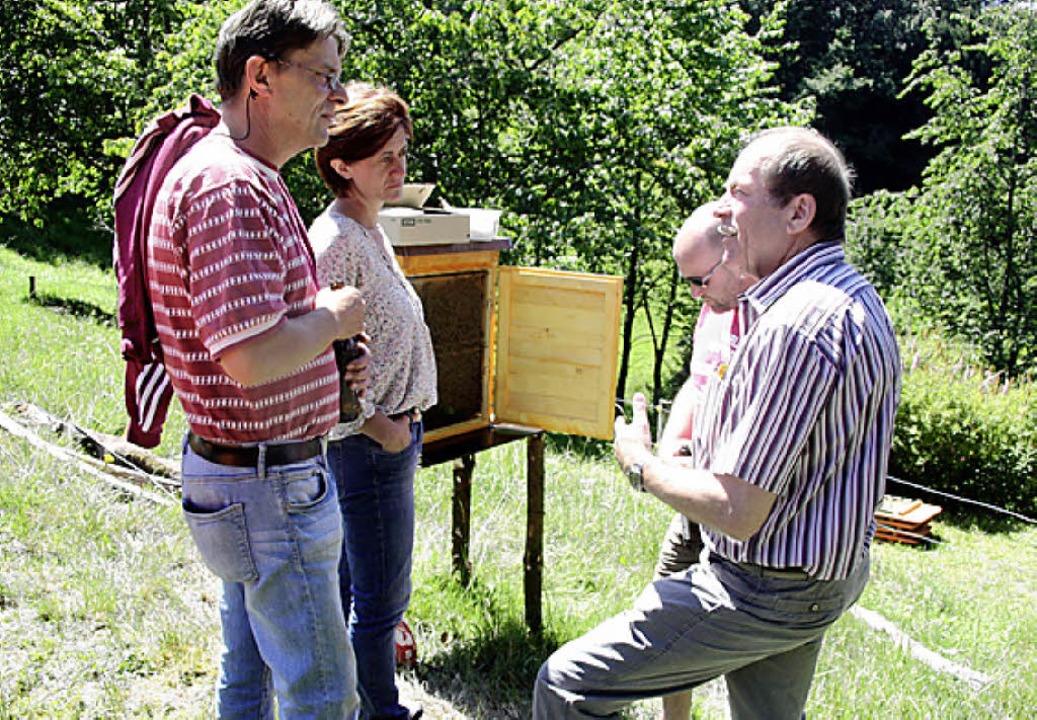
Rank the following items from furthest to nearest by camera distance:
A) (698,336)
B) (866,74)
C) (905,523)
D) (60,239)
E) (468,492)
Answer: (866,74), (60,239), (905,523), (468,492), (698,336)

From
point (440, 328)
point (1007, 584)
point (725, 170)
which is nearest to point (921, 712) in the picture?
point (440, 328)

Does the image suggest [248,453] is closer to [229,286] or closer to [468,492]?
[229,286]

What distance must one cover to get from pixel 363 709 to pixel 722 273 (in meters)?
1.87

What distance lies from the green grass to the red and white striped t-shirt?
162 cm

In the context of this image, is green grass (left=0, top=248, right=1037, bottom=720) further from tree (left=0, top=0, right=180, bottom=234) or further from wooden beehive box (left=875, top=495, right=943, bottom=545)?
tree (left=0, top=0, right=180, bottom=234)

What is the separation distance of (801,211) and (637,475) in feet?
2.53

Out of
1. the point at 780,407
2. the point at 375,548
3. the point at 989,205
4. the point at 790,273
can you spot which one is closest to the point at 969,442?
the point at 989,205

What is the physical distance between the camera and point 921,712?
3.76 m

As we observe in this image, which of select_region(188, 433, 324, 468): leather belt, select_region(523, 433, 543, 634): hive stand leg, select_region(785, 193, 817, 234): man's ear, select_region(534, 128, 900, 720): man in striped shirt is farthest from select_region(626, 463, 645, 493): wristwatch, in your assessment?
select_region(523, 433, 543, 634): hive stand leg

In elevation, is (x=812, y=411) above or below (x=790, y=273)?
below

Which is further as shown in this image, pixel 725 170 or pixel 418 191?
pixel 725 170

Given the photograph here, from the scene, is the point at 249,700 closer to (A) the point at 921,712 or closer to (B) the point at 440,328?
(B) the point at 440,328

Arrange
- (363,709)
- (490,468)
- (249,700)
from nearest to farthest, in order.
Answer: (249,700), (363,709), (490,468)

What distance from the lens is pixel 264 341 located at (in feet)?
7.02
